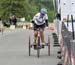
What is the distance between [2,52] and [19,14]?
58.0 meters

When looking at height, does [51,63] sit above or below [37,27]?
below

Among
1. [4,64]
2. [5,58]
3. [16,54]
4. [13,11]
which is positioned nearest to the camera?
[4,64]

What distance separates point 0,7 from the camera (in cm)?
7925

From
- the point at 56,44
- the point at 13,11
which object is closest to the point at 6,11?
the point at 13,11

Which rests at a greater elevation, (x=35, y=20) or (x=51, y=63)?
(x=35, y=20)

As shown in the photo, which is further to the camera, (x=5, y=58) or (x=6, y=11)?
(x=6, y=11)

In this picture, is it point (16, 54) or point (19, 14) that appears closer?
point (16, 54)

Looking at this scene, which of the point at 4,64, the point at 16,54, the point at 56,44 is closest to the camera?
the point at 4,64

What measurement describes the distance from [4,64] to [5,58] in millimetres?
2029

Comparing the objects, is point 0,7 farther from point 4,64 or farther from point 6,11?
point 4,64

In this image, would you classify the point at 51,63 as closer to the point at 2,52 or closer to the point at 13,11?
the point at 2,52

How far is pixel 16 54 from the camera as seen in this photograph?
1962 centimetres

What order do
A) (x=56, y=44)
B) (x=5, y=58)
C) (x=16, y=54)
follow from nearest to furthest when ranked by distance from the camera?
(x=5, y=58) < (x=16, y=54) < (x=56, y=44)

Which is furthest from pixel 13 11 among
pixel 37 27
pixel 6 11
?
pixel 37 27
